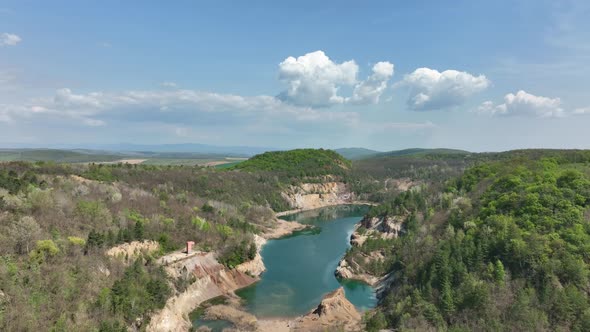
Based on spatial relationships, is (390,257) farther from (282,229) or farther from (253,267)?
(282,229)

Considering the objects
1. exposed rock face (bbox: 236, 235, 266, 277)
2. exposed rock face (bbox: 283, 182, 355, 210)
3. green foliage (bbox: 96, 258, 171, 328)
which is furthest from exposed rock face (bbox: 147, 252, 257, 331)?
exposed rock face (bbox: 283, 182, 355, 210)

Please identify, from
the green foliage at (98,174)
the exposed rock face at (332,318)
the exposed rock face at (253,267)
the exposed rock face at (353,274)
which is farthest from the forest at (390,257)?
the green foliage at (98,174)

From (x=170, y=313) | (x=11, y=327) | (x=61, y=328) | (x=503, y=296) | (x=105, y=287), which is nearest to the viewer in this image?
(x=11, y=327)

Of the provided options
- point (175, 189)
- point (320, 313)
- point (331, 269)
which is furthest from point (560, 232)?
point (175, 189)

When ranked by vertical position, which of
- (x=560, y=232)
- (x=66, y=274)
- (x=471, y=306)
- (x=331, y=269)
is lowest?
(x=331, y=269)

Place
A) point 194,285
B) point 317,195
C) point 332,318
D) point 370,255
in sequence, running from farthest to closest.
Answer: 1. point 317,195
2. point 370,255
3. point 194,285
4. point 332,318

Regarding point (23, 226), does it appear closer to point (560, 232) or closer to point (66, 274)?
point (66, 274)

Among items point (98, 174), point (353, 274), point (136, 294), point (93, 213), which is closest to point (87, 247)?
point (93, 213)
